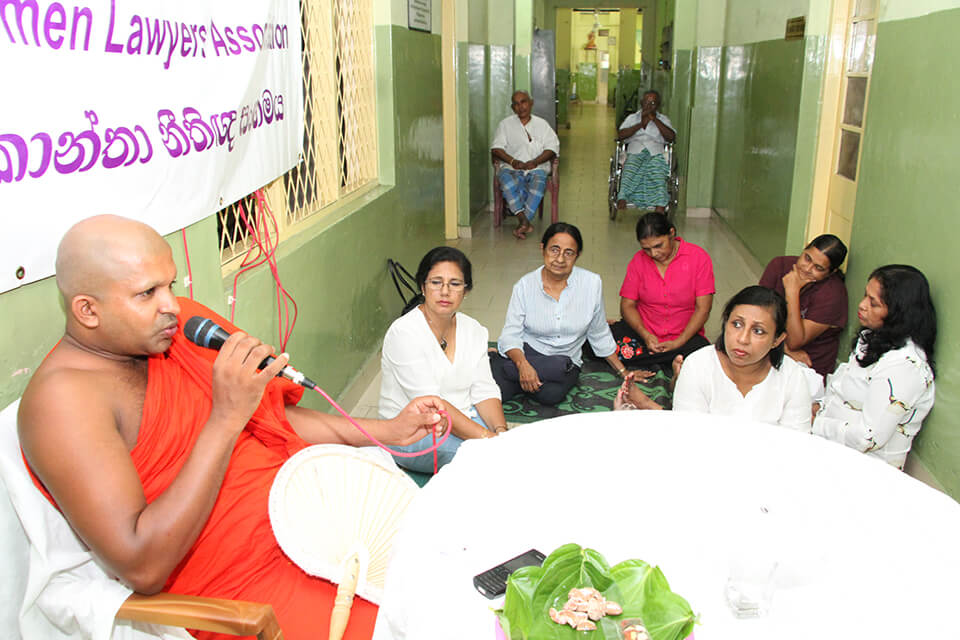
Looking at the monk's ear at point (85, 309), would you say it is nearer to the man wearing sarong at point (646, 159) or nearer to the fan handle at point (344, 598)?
the fan handle at point (344, 598)

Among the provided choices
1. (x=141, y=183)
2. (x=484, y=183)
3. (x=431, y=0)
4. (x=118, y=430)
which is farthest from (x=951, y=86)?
(x=484, y=183)

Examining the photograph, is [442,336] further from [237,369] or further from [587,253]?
[587,253]

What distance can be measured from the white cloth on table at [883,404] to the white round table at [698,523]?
0.88 m

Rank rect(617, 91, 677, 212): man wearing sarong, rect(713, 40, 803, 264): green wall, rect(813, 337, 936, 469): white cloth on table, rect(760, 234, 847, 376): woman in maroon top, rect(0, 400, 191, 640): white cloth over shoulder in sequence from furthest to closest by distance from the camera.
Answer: rect(617, 91, 677, 212): man wearing sarong → rect(713, 40, 803, 264): green wall → rect(760, 234, 847, 376): woman in maroon top → rect(813, 337, 936, 469): white cloth on table → rect(0, 400, 191, 640): white cloth over shoulder

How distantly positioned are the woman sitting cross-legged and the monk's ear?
279 centimetres

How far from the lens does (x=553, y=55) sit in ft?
39.1

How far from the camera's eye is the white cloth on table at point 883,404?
8.29 ft

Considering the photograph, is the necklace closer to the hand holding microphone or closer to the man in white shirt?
the hand holding microphone

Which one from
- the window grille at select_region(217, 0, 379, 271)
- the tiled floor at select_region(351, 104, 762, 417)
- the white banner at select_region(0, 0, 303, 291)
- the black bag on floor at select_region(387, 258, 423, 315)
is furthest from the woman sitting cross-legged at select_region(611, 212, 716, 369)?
the white banner at select_region(0, 0, 303, 291)

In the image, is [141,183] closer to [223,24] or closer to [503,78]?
[223,24]

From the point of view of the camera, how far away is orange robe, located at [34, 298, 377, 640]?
1514 millimetres

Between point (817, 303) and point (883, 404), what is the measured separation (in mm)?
956

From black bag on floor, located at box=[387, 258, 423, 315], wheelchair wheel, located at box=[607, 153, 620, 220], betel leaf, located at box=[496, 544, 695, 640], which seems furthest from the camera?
wheelchair wheel, located at box=[607, 153, 620, 220]

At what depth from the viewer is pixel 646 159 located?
737 cm
